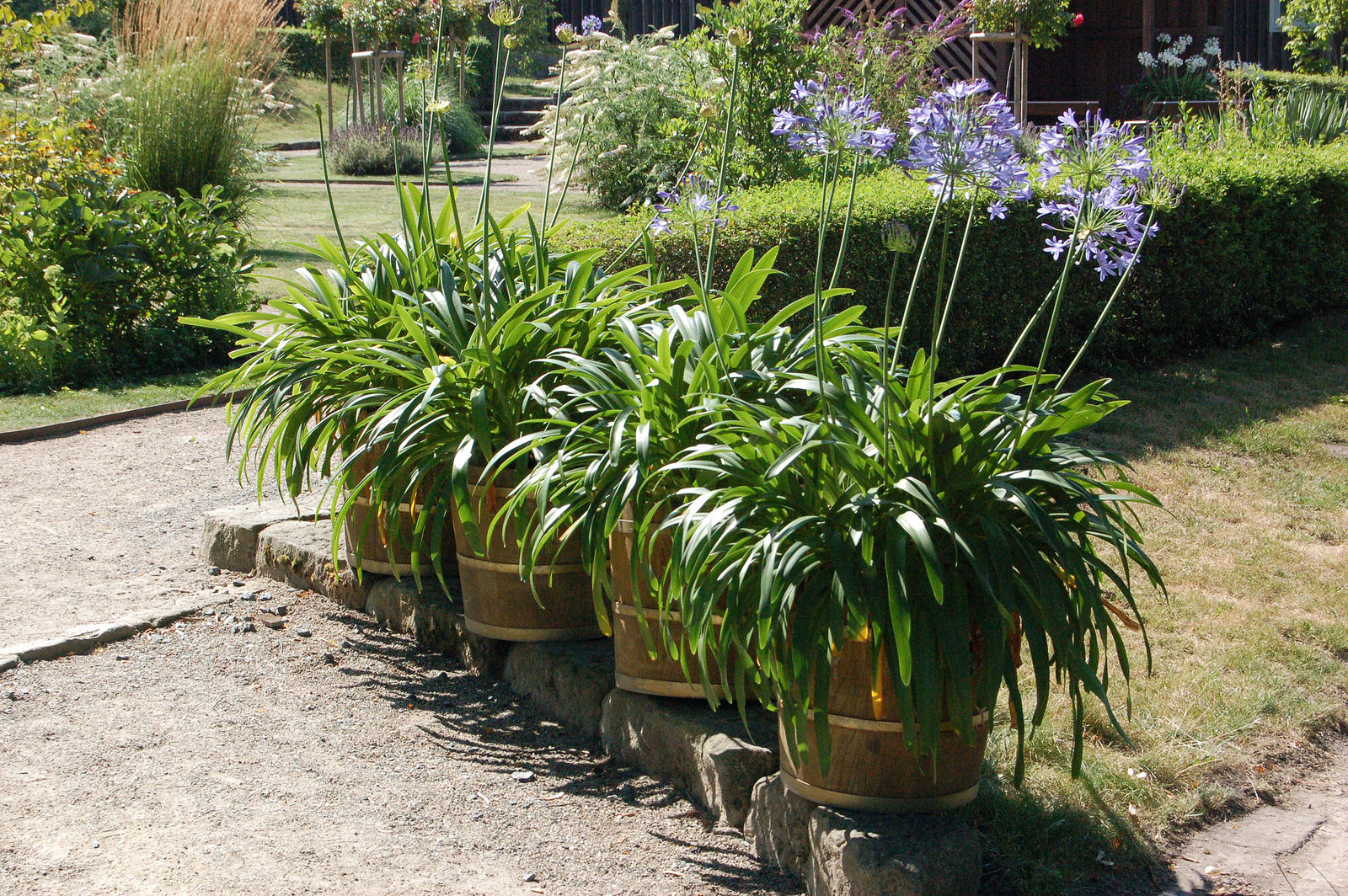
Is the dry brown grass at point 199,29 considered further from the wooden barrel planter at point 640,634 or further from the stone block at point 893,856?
the stone block at point 893,856

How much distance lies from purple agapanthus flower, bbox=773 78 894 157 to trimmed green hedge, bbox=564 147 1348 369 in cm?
262

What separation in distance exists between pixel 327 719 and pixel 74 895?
87 cm

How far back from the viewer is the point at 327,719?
10.1 ft

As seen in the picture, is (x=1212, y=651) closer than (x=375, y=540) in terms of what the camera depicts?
Yes

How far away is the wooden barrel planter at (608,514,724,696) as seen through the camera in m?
2.64

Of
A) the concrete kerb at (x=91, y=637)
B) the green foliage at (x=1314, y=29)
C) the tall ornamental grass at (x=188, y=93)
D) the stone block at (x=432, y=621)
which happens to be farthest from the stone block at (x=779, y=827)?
the green foliage at (x=1314, y=29)

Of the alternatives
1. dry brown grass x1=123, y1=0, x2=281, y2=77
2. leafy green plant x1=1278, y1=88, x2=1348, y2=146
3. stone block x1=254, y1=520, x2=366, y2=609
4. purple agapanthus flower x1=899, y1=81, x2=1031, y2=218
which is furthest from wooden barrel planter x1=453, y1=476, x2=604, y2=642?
leafy green plant x1=1278, y1=88, x2=1348, y2=146

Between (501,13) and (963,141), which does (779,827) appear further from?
(501,13)

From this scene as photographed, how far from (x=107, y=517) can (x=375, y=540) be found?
167cm

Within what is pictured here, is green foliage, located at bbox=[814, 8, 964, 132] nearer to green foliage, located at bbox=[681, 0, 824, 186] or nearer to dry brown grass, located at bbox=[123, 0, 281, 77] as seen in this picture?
green foliage, located at bbox=[681, 0, 824, 186]

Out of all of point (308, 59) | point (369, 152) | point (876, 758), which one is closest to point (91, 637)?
point (876, 758)

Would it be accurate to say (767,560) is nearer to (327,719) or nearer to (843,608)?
(843,608)

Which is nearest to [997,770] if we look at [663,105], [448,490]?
[448,490]

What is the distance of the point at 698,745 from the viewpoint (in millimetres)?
2629
